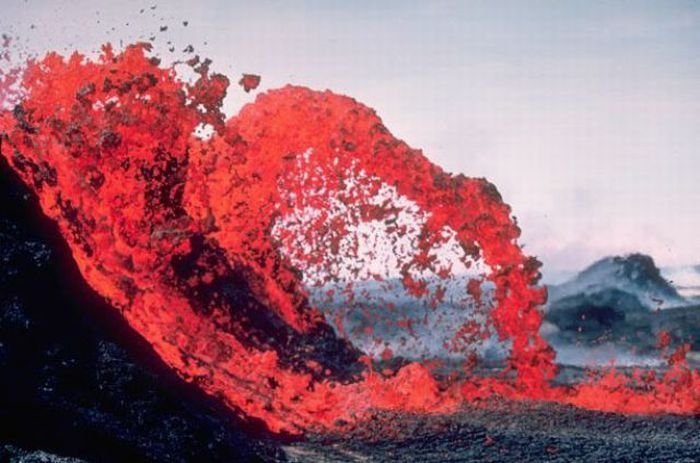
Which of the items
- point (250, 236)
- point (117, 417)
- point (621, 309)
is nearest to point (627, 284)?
point (621, 309)

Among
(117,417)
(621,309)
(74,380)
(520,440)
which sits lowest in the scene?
(520,440)

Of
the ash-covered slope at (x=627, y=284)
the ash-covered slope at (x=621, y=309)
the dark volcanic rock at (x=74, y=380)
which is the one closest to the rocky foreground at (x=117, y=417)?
the dark volcanic rock at (x=74, y=380)

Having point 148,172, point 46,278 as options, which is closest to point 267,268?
point 148,172

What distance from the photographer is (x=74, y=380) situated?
11.3 m

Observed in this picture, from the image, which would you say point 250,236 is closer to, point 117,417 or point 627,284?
point 117,417

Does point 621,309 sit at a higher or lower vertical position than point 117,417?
higher

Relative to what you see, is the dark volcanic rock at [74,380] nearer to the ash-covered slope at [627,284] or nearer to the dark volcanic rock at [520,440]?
the dark volcanic rock at [520,440]

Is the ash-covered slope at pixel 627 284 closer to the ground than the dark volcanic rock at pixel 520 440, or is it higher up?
higher up

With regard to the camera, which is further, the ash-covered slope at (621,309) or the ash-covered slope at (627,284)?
the ash-covered slope at (627,284)

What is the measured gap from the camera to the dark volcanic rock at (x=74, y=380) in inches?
388

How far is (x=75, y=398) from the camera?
1095 cm

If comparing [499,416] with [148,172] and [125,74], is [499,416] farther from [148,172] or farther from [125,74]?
[125,74]

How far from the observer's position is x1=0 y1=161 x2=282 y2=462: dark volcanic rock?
985 cm

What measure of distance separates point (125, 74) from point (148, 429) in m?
11.9
